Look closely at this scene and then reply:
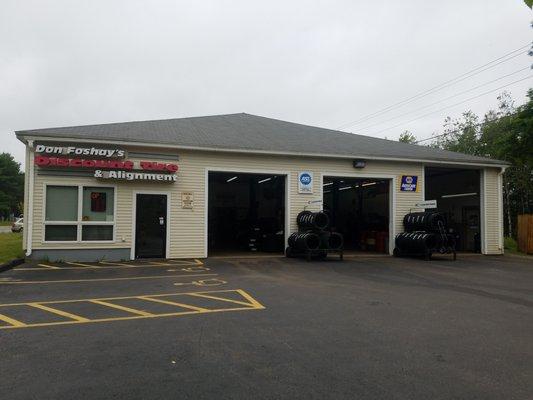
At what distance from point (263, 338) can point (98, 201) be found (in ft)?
34.6

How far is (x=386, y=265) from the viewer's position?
1383 centimetres

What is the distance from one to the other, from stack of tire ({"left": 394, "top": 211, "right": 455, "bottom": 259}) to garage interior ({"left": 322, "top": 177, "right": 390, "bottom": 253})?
2.24m

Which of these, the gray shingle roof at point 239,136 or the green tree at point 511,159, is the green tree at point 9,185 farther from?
the green tree at point 511,159

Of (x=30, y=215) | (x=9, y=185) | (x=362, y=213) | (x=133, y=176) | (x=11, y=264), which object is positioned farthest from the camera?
(x=9, y=185)

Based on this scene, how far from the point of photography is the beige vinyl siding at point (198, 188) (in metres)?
13.9

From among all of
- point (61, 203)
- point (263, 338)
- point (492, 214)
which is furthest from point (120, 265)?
point (492, 214)

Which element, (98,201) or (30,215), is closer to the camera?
(30,215)

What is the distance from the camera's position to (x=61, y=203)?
13680 millimetres

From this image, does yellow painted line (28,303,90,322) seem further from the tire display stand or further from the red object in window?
the tire display stand

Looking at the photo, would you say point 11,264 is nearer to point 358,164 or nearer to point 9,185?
point 358,164

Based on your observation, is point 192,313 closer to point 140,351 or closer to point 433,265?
point 140,351

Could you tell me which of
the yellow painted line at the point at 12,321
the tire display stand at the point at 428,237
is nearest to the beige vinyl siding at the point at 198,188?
the tire display stand at the point at 428,237

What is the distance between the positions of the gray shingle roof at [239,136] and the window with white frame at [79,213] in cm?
179

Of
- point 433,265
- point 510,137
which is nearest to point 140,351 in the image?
point 433,265
